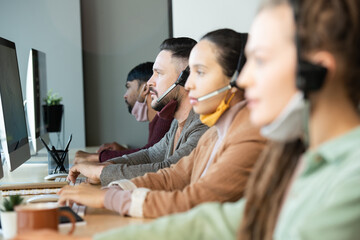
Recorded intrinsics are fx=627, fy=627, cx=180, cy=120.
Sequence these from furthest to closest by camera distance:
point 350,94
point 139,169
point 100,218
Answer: point 139,169, point 100,218, point 350,94

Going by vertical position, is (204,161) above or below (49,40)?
below

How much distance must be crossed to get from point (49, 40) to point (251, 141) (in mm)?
3318

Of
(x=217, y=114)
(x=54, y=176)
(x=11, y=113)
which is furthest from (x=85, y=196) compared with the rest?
(x=54, y=176)

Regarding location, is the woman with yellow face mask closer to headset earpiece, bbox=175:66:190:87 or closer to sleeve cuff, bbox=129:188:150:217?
sleeve cuff, bbox=129:188:150:217

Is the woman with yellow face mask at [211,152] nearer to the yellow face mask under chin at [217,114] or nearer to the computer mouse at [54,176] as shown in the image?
the yellow face mask under chin at [217,114]

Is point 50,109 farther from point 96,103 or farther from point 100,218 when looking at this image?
point 100,218

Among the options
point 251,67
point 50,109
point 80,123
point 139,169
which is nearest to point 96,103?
point 80,123

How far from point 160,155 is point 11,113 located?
0.87 meters

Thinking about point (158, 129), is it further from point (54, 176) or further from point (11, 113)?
point (11, 113)

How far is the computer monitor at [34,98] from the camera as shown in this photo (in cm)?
323

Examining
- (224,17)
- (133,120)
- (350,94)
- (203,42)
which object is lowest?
(133,120)

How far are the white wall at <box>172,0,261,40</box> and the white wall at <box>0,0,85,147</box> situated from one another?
79 centimetres

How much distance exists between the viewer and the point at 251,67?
1.04m

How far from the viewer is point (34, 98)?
10.9 feet
